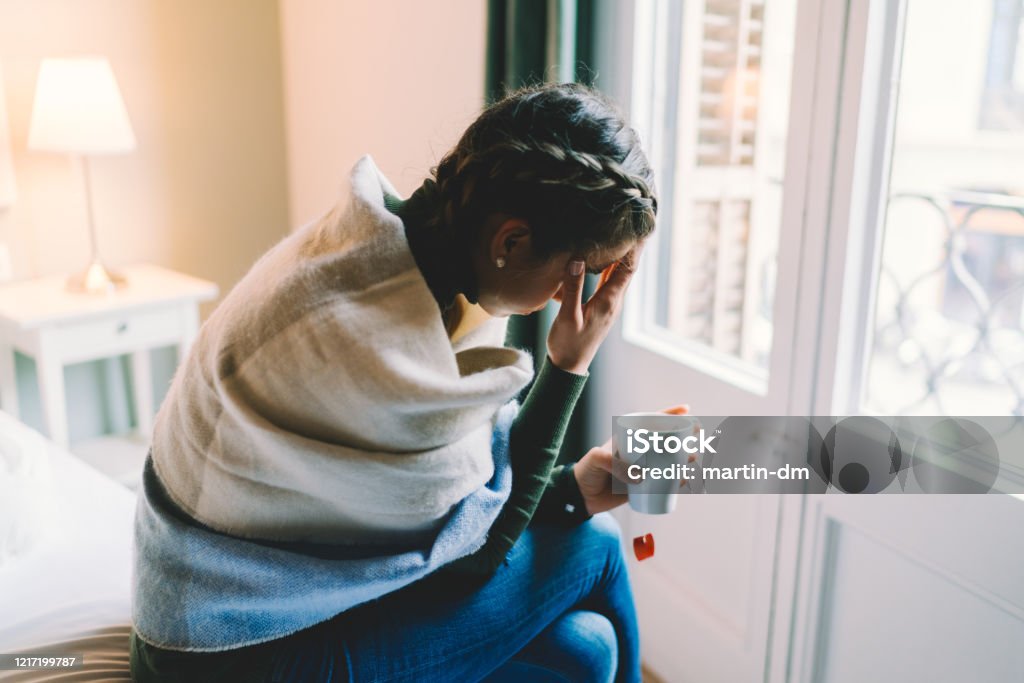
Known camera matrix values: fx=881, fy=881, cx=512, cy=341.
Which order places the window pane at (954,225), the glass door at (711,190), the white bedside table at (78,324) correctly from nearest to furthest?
the window pane at (954,225)
the glass door at (711,190)
the white bedside table at (78,324)

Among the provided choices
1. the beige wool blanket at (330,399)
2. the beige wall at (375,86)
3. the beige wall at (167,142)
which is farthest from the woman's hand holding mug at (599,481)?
the beige wall at (167,142)

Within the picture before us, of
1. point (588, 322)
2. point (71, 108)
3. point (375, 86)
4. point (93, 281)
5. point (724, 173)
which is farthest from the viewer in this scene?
point (375, 86)

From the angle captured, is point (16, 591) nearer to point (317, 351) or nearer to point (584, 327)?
point (317, 351)

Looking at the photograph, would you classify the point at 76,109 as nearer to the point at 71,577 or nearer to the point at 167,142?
the point at 167,142

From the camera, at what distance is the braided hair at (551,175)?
0.87 meters

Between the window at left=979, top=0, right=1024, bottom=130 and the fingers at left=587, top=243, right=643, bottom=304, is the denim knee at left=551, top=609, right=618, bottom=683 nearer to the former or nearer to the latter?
the fingers at left=587, top=243, right=643, bottom=304

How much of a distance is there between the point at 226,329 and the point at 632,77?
1.06 meters

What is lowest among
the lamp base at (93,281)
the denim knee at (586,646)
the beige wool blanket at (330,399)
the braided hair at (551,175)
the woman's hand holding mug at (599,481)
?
the denim knee at (586,646)

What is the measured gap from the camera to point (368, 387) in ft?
2.62

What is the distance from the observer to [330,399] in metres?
0.80

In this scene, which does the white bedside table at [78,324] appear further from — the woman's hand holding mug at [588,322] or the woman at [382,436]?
the woman's hand holding mug at [588,322]

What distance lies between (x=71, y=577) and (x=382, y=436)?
20.3 inches

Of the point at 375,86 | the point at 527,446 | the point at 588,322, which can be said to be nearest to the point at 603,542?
the point at 527,446

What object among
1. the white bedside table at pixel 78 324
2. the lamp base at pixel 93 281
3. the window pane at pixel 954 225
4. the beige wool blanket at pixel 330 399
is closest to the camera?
the beige wool blanket at pixel 330 399
